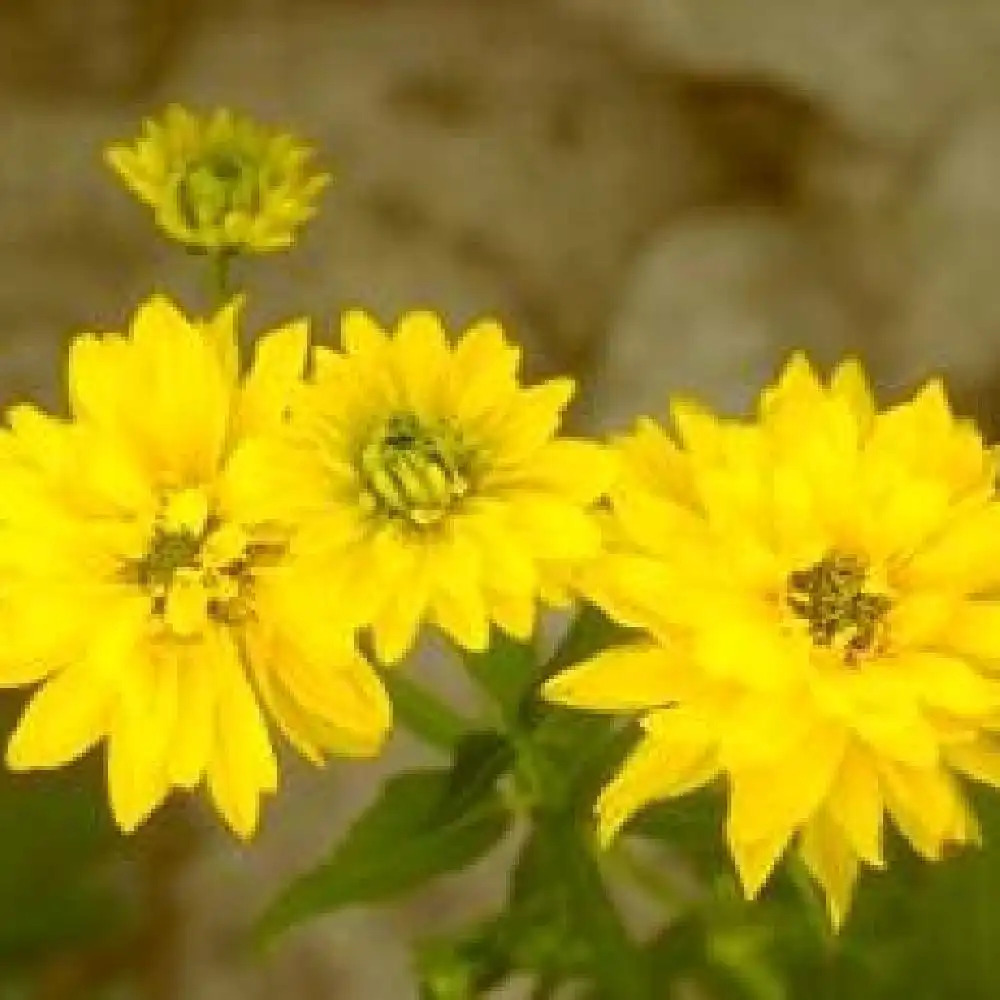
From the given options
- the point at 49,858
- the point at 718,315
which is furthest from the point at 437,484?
the point at 718,315

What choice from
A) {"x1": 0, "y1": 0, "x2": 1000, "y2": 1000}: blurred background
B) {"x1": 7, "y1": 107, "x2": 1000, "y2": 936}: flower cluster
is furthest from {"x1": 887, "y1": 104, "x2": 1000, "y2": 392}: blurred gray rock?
{"x1": 7, "y1": 107, "x2": 1000, "y2": 936}: flower cluster

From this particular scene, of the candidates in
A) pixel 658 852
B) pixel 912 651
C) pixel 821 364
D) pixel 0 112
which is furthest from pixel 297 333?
pixel 0 112

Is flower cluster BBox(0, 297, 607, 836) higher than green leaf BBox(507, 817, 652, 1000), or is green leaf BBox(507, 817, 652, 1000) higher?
flower cluster BBox(0, 297, 607, 836)

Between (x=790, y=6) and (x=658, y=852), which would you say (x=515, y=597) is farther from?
(x=790, y=6)

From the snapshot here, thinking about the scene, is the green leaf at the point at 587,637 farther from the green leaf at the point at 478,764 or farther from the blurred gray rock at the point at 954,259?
the blurred gray rock at the point at 954,259

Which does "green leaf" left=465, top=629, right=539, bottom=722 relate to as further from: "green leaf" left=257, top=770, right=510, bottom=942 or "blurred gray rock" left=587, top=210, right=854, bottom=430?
"blurred gray rock" left=587, top=210, right=854, bottom=430

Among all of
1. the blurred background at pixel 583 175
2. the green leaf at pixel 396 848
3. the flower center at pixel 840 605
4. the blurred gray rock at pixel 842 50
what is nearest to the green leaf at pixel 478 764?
the green leaf at pixel 396 848
